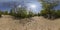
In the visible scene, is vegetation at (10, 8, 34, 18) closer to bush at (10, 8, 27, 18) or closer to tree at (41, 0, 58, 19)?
bush at (10, 8, 27, 18)

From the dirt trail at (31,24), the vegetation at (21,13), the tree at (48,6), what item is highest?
the tree at (48,6)

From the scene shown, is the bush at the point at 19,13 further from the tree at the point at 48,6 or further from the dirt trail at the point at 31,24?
the tree at the point at 48,6

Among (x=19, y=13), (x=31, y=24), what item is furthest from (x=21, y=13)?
(x=31, y=24)

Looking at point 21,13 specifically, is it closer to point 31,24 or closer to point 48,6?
point 31,24

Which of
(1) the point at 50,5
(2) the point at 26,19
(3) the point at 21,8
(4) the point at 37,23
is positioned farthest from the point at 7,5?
(1) the point at 50,5

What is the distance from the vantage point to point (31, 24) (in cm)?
238

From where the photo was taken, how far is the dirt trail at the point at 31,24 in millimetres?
2316

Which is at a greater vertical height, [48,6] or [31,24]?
[48,6]

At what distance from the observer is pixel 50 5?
2383 millimetres

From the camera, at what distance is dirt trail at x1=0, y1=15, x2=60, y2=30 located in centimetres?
232

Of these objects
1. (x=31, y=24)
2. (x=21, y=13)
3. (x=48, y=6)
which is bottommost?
(x=31, y=24)

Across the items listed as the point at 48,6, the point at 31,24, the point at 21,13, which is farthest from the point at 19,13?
the point at 48,6

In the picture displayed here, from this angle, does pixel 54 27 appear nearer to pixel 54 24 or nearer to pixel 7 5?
pixel 54 24

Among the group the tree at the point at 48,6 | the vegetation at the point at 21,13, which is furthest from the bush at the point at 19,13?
the tree at the point at 48,6
